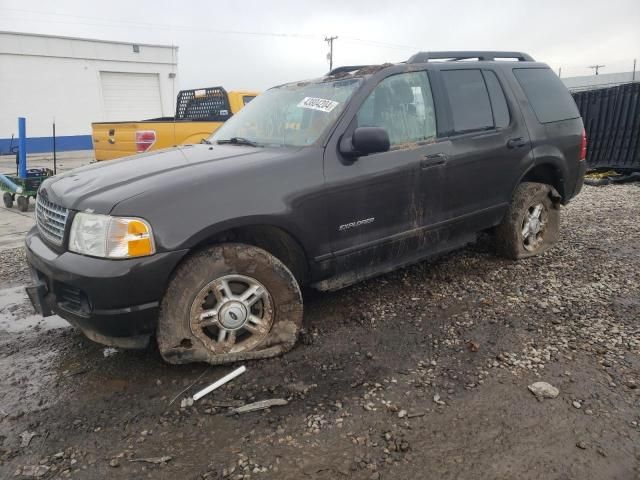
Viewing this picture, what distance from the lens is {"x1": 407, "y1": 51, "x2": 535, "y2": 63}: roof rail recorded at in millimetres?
3816

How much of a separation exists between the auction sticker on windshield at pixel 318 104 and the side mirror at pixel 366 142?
1.21 feet

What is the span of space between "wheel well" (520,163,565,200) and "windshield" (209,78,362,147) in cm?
213

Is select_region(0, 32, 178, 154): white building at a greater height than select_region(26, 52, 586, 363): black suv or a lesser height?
greater

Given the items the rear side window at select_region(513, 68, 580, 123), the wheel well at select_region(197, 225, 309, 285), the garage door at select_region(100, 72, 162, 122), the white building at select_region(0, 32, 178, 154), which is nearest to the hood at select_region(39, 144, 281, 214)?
the wheel well at select_region(197, 225, 309, 285)

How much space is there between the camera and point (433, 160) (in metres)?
3.53

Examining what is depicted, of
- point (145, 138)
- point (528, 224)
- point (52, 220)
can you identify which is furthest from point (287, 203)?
point (145, 138)

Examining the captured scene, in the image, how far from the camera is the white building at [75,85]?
23.5 metres

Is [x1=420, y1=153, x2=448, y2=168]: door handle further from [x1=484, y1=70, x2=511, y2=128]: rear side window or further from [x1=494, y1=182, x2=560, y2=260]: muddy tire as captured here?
[x1=494, y1=182, x2=560, y2=260]: muddy tire

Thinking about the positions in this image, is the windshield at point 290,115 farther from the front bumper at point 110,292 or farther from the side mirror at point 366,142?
the front bumper at point 110,292

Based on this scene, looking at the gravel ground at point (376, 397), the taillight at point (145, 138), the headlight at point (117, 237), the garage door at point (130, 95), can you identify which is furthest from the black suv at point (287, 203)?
the garage door at point (130, 95)

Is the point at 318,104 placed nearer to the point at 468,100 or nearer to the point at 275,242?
the point at 275,242

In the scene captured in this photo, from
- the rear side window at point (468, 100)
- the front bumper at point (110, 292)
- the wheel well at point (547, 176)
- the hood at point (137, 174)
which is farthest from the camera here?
the wheel well at point (547, 176)

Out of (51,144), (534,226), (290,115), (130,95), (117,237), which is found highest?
(130,95)

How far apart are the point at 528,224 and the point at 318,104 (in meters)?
2.45
